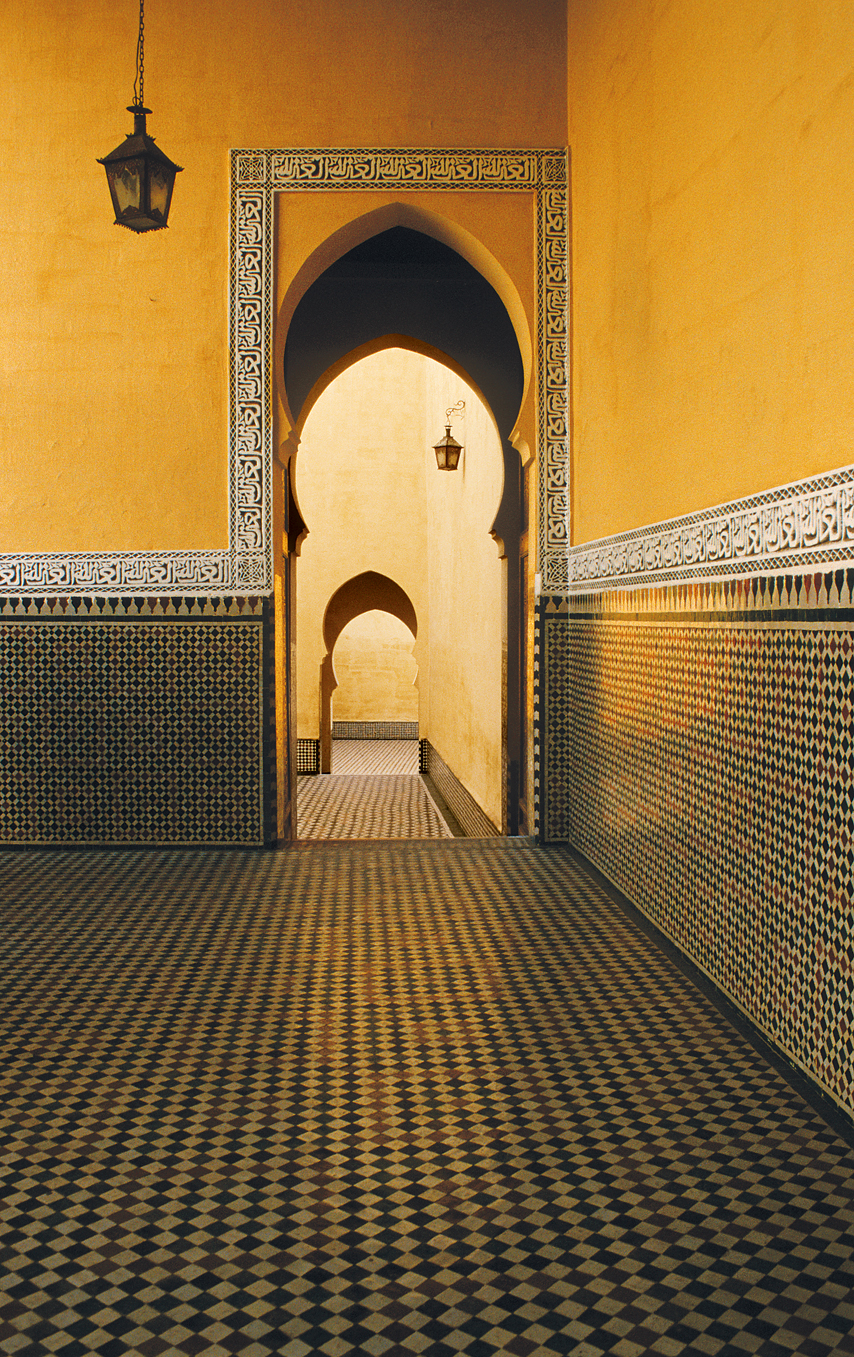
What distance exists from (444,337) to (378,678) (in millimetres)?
11422

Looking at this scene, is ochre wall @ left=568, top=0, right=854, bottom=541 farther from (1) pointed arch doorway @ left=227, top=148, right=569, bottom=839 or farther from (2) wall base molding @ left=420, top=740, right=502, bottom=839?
(2) wall base molding @ left=420, top=740, right=502, bottom=839

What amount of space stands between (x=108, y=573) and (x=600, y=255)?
6.53 feet

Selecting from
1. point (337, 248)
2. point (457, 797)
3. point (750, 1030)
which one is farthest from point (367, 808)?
point (750, 1030)

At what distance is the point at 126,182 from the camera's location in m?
2.93

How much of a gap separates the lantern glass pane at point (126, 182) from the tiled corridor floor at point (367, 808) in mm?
4092

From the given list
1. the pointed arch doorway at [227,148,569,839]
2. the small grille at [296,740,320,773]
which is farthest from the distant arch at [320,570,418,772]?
the pointed arch doorway at [227,148,569,839]

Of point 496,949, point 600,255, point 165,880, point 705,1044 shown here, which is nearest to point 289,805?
point 165,880

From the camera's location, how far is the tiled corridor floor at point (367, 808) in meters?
6.80

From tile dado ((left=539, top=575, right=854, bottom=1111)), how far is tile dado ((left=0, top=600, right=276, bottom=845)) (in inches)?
50.4

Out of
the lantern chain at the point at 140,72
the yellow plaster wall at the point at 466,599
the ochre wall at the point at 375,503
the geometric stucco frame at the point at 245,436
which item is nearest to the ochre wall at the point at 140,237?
the geometric stucco frame at the point at 245,436

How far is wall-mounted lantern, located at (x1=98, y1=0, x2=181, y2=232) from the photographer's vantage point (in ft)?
9.49

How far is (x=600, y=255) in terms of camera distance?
339 centimetres

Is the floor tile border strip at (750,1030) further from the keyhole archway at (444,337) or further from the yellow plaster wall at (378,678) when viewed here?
the yellow plaster wall at (378,678)

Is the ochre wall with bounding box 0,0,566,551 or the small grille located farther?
the small grille
